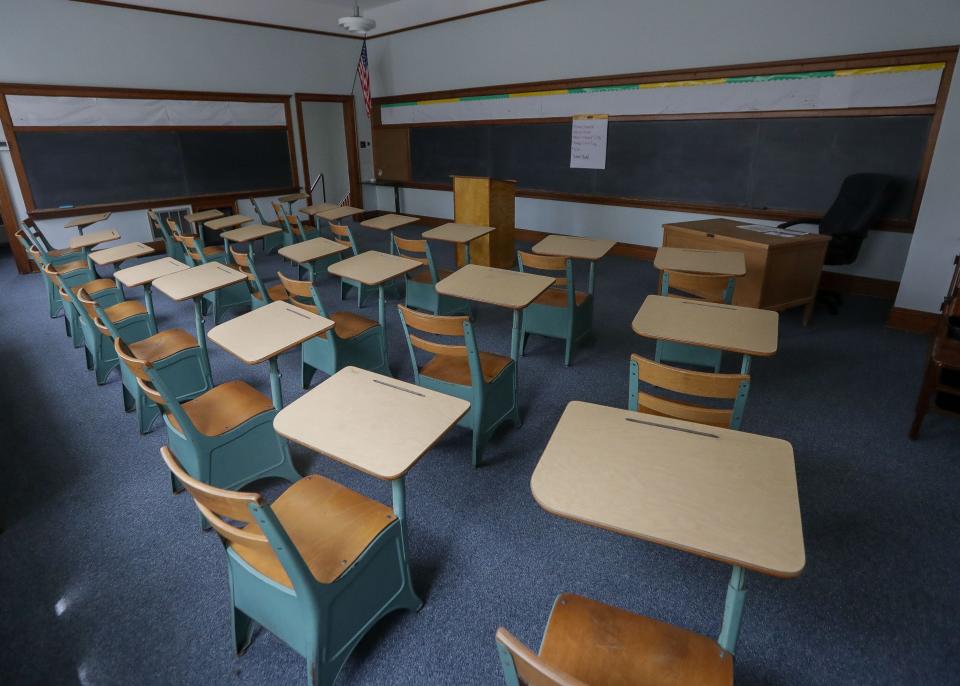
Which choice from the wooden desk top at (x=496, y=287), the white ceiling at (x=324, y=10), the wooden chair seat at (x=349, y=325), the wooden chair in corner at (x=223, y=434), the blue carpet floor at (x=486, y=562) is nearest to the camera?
the blue carpet floor at (x=486, y=562)

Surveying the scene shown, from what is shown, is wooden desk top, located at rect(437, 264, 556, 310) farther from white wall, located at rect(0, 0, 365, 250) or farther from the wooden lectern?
white wall, located at rect(0, 0, 365, 250)

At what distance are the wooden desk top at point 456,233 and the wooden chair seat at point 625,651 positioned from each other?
3.46m

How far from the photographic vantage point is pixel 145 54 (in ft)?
22.0

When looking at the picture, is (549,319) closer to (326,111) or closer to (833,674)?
(833,674)

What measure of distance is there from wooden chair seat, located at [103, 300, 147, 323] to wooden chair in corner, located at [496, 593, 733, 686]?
11.4 ft

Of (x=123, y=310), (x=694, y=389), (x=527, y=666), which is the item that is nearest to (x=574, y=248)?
(x=694, y=389)

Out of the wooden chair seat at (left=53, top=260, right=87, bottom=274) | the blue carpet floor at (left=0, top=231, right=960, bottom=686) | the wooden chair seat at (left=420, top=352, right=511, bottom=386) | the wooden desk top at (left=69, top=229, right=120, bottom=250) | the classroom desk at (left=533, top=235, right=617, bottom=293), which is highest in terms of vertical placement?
the classroom desk at (left=533, top=235, right=617, bottom=293)

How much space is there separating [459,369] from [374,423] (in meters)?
1.14

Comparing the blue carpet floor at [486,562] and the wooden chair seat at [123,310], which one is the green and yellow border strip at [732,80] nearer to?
the blue carpet floor at [486,562]

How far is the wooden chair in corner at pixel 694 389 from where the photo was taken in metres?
1.69

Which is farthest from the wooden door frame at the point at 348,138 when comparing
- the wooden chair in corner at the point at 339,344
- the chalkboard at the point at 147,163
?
the wooden chair in corner at the point at 339,344

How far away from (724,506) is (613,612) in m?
0.41

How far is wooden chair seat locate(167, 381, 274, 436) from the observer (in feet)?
7.29

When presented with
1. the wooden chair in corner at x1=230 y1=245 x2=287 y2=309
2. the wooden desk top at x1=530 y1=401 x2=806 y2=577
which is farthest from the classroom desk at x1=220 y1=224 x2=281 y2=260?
the wooden desk top at x1=530 y1=401 x2=806 y2=577
